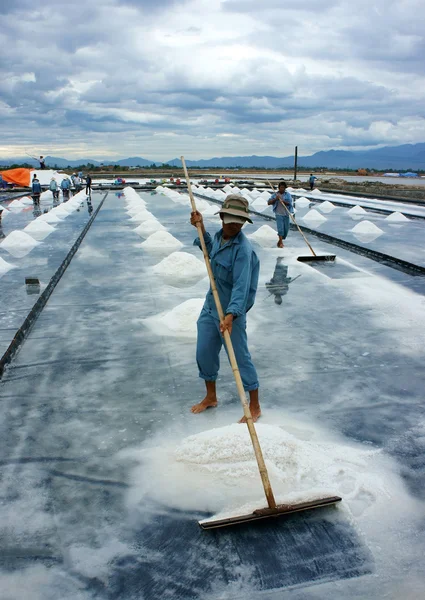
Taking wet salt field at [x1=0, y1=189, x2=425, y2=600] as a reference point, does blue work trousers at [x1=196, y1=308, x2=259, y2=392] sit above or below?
above

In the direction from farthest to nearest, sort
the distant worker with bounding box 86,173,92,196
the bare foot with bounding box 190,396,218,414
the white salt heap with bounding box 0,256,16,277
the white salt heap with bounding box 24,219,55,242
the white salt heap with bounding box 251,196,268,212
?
the distant worker with bounding box 86,173,92,196, the white salt heap with bounding box 251,196,268,212, the white salt heap with bounding box 24,219,55,242, the white salt heap with bounding box 0,256,16,277, the bare foot with bounding box 190,396,218,414

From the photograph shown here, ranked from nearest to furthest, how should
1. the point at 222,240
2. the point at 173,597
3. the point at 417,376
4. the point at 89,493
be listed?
the point at 173,597, the point at 89,493, the point at 222,240, the point at 417,376

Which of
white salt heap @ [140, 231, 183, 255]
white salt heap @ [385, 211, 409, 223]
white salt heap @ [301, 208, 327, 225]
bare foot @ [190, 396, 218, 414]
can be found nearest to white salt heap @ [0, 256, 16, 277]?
white salt heap @ [140, 231, 183, 255]

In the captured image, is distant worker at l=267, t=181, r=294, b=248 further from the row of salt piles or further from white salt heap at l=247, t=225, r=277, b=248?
the row of salt piles

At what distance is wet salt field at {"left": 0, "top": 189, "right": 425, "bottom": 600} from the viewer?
1718mm

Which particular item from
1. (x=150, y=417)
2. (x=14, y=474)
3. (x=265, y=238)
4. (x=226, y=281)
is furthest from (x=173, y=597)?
(x=265, y=238)

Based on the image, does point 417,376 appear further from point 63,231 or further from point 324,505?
point 63,231

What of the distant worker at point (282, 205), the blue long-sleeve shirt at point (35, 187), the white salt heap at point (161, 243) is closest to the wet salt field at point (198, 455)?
the distant worker at point (282, 205)

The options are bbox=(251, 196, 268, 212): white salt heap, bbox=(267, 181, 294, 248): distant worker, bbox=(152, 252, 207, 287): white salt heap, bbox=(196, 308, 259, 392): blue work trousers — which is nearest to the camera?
bbox=(196, 308, 259, 392): blue work trousers

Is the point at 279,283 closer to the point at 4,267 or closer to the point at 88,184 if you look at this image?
the point at 4,267

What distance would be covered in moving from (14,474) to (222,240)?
146cm

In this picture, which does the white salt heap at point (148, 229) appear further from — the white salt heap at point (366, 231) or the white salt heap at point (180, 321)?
the white salt heap at point (180, 321)

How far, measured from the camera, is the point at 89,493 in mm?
2113

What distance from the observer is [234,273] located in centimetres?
246
